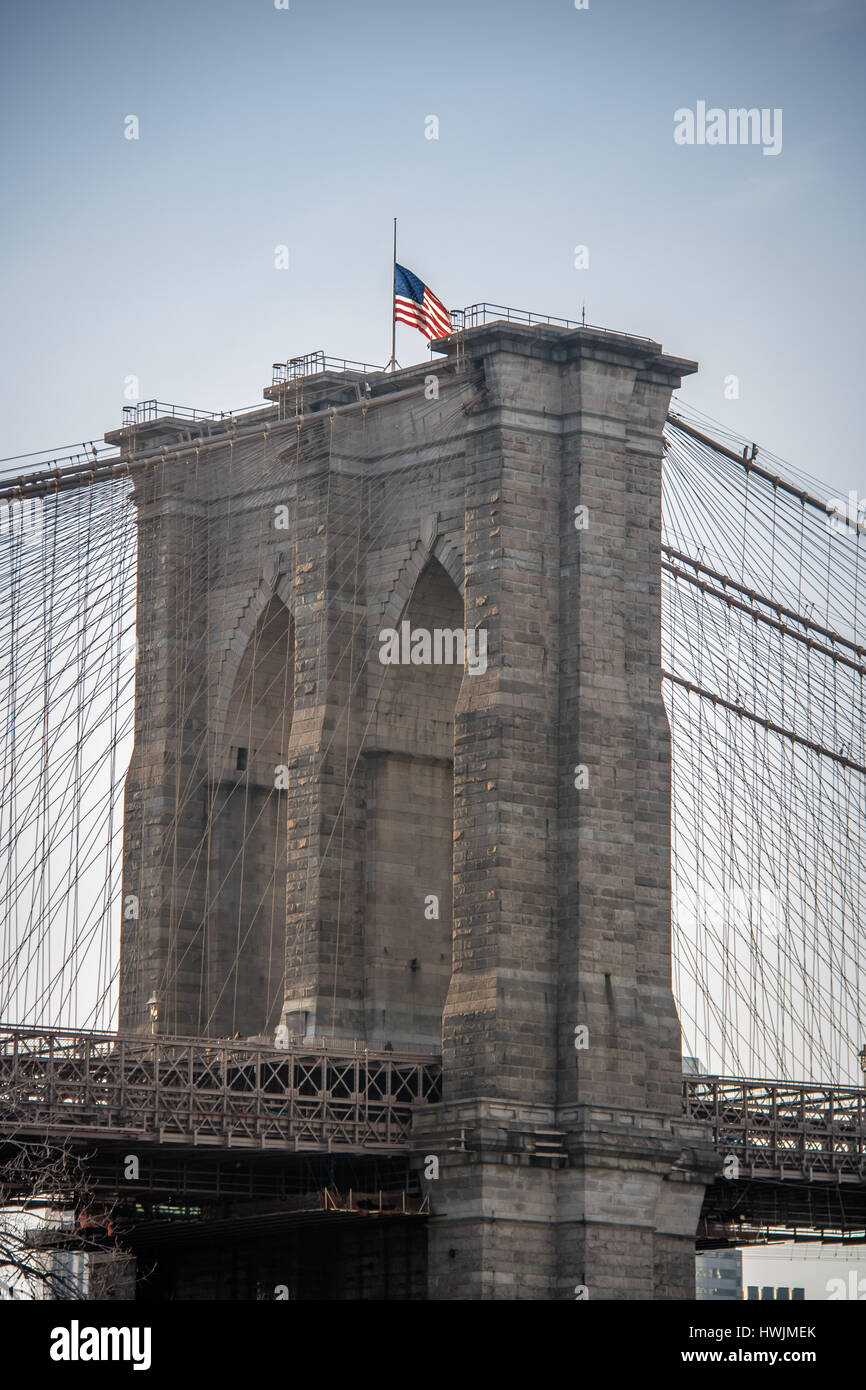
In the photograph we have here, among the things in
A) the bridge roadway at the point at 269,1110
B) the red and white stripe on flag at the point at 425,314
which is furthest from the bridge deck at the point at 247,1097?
the red and white stripe on flag at the point at 425,314

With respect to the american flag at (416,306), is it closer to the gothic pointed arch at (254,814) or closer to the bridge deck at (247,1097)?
the gothic pointed arch at (254,814)

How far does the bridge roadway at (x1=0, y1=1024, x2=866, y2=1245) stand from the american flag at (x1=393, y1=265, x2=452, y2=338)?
21.9m

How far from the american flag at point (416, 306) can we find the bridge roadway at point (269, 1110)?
21.9m

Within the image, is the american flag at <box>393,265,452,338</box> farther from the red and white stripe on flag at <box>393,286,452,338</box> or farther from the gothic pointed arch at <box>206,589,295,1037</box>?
the gothic pointed arch at <box>206,589,295,1037</box>

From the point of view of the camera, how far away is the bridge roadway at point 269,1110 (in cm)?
7488

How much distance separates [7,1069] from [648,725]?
21715 millimetres

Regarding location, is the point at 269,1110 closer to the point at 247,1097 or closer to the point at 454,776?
the point at 247,1097

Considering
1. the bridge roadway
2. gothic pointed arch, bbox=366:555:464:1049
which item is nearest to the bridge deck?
the bridge roadway

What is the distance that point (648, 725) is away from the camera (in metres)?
84.4

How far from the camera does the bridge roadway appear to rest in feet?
246

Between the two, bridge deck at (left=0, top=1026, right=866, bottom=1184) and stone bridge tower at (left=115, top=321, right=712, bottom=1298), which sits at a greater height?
stone bridge tower at (left=115, top=321, right=712, bottom=1298)

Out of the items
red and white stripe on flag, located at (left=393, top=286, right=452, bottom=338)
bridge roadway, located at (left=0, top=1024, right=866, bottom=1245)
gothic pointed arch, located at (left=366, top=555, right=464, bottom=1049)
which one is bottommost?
bridge roadway, located at (left=0, top=1024, right=866, bottom=1245)

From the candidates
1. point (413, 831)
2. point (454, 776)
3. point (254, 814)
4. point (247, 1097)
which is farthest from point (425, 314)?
point (247, 1097)
